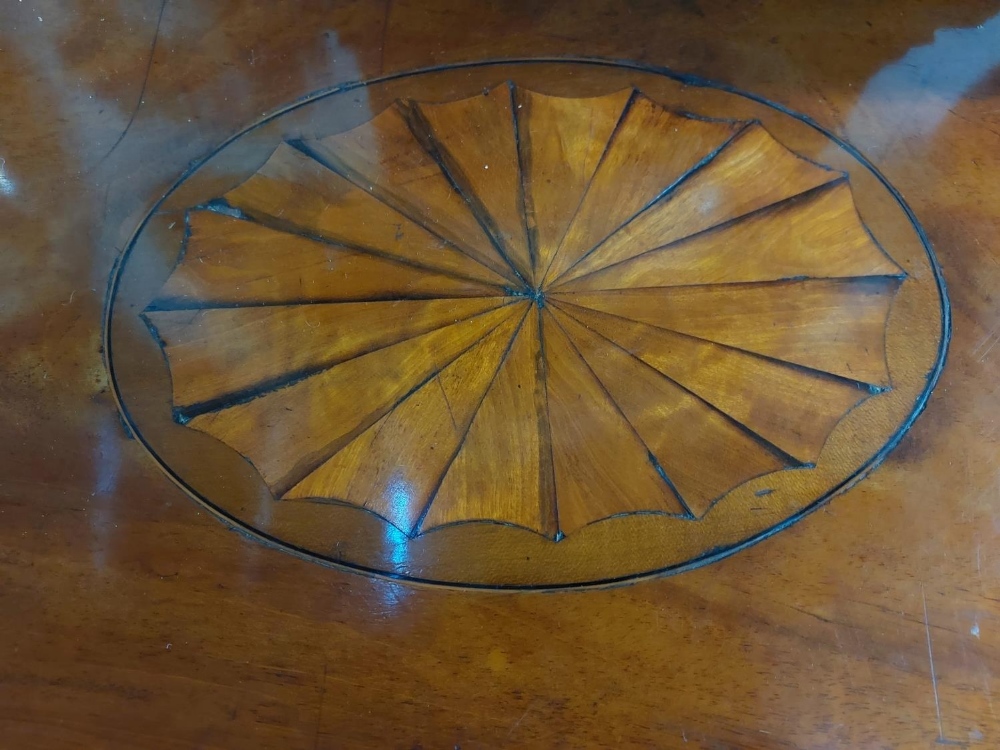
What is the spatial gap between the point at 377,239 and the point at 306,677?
21.6 inches

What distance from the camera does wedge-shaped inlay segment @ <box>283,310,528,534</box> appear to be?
932 millimetres

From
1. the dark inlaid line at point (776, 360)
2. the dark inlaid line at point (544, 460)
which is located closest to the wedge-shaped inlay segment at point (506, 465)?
the dark inlaid line at point (544, 460)

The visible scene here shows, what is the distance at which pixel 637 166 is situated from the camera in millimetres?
1079

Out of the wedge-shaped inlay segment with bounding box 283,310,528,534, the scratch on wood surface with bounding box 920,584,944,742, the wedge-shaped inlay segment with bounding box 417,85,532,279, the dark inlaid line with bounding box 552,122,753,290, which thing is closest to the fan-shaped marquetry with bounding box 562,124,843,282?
the dark inlaid line with bounding box 552,122,753,290

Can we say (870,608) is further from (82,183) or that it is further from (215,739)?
(82,183)

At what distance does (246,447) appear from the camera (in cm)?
96

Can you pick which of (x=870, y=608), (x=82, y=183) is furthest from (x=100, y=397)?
(x=870, y=608)

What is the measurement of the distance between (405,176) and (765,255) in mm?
494

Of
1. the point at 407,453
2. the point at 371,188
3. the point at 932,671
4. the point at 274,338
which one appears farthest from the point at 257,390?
the point at 932,671

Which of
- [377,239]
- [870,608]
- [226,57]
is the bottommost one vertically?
[870,608]

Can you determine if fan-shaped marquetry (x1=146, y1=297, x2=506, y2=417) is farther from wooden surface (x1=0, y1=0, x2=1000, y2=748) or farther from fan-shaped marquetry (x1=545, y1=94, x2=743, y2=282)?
fan-shaped marquetry (x1=545, y1=94, x2=743, y2=282)

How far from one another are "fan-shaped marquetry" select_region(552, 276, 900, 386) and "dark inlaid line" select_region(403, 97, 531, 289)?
11cm

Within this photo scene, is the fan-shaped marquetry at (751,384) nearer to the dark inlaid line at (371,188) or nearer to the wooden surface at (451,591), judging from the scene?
the wooden surface at (451,591)

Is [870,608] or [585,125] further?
[585,125]
